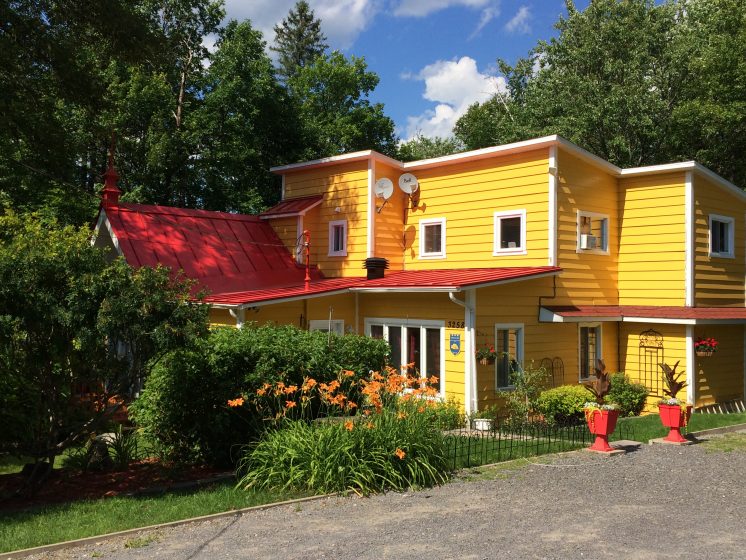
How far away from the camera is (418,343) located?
16.6 meters

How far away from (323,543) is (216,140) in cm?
2423

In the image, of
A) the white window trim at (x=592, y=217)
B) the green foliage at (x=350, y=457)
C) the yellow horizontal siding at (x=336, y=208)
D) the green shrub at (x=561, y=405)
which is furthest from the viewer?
the yellow horizontal siding at (x=336, y=208)

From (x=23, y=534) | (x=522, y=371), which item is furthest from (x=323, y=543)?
(x=522, y=371)

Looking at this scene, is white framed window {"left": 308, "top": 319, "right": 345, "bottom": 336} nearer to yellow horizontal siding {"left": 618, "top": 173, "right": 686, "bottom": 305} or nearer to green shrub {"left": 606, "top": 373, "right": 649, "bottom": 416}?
green shrub {"left": 606, "top": 373, "right": 649, "bottom": 416}

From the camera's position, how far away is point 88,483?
9.62 m

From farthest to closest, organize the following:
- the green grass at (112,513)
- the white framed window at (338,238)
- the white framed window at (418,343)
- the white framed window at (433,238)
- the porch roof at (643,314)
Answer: the white framed window at (338,238) → the white framed window at (433,238) → the porch roof at (643,314) → the white framed window at (418,343) → the green grass at (112,513)

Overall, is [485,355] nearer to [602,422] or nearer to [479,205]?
[602,422]

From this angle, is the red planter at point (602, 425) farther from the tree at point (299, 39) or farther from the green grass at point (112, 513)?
the tree at point (299, 39)

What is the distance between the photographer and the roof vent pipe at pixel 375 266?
19.0 meters

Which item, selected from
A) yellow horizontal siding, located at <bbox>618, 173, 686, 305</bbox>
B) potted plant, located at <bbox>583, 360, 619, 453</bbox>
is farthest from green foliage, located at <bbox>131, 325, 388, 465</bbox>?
yellow horizontal siding, located at <bbox>618, 173, 686, 305</bbox>

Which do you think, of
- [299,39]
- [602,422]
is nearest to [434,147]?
[299,39]

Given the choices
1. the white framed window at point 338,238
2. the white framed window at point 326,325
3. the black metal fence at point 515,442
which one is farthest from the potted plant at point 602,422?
the white framed window at point 338,238

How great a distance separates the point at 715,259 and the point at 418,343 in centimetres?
913

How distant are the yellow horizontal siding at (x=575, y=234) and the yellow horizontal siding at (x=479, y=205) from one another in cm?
56
